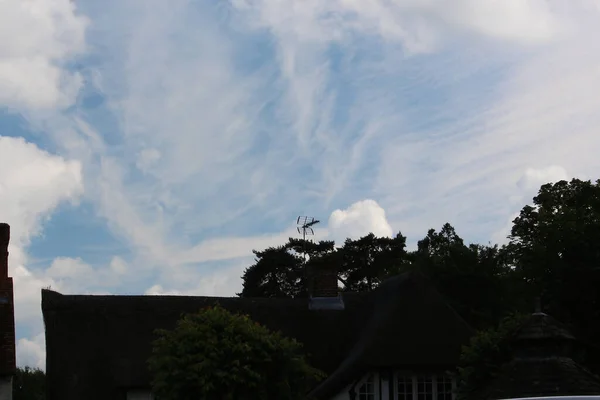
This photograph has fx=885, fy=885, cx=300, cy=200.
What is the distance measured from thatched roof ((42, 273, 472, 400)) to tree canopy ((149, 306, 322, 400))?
577 cm

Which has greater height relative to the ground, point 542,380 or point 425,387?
point 542,380

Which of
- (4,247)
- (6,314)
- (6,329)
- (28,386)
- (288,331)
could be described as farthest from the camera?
(28,386)

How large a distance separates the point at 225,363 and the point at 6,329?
20.9ft

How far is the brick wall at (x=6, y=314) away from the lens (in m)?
22.6

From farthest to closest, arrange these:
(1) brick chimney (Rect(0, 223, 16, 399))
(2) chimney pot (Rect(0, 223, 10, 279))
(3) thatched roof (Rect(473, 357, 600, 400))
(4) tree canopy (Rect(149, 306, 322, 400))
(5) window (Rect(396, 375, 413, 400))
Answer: (5) window (Rect(396, 375, 413, 400)) → (2) chimney pot (Rect(0, 223, 10, 279)) → (1) brick chimney (Rect(0, 223, 16, 399)) → (4) tree canopy (Rect(149, 306, 322, 400)) → (3) thatched roof (Rect(473, 357, 600, 400))

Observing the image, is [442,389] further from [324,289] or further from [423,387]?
[324,289]

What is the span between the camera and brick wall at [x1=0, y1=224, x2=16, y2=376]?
74.3 feet

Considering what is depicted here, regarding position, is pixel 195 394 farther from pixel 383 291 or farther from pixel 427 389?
pixel 383 291

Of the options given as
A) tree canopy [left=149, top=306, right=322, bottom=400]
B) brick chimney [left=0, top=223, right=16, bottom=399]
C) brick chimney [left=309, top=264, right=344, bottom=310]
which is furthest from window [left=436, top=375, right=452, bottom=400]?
brick chimney [left=0, top=223, right=16, bottom=399]

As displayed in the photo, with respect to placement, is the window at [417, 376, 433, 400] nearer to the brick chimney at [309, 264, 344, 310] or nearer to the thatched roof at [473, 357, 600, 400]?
the brick chimney at [309, 264, 344, 310]

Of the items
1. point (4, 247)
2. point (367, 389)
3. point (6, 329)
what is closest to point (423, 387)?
point (367, 389)

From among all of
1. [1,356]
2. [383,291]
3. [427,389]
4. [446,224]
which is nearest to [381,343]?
[427,389]

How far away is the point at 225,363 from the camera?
21422 millimetres

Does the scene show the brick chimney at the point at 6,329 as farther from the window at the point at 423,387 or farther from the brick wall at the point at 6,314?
the window at the point at 423,387
